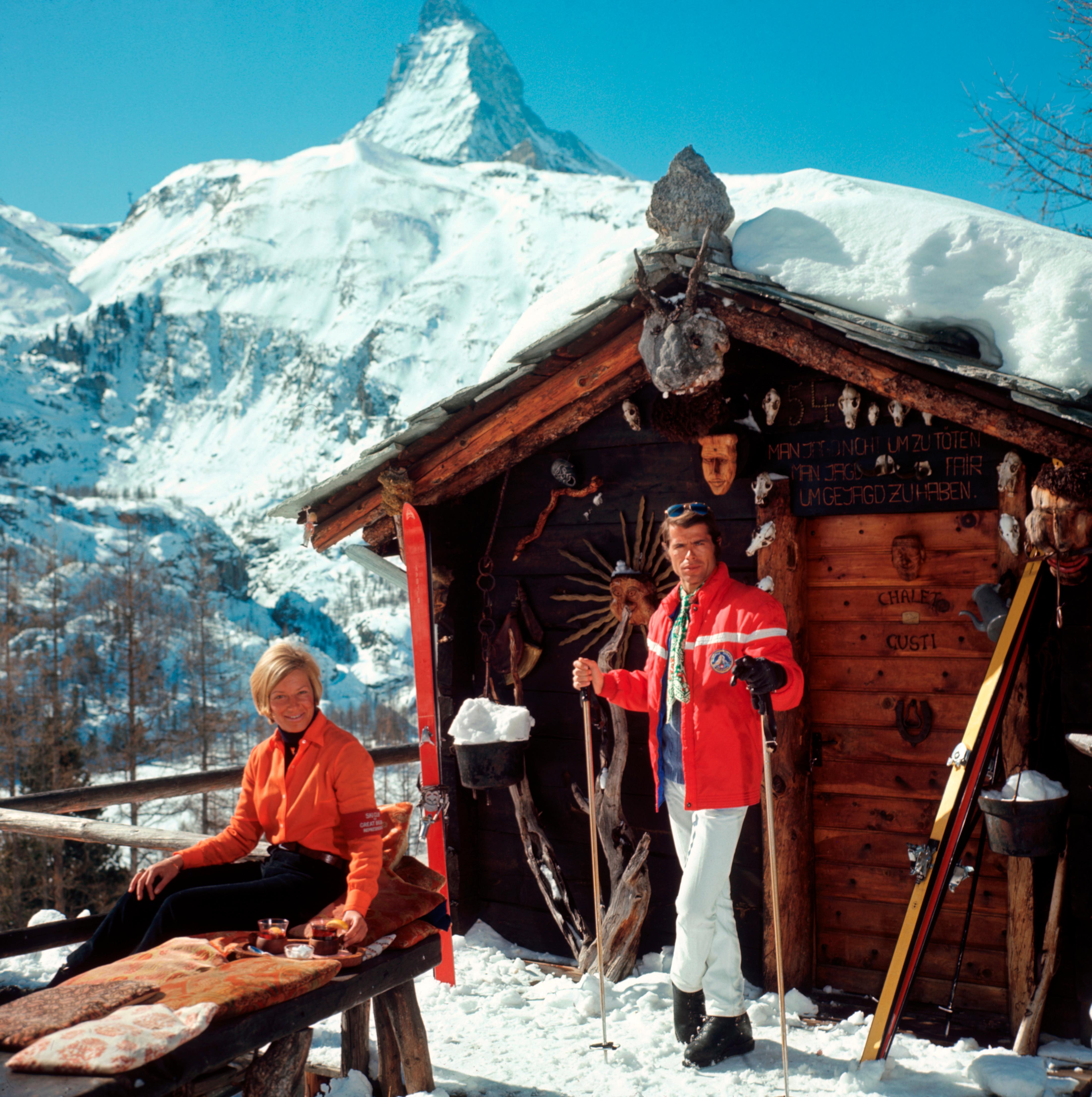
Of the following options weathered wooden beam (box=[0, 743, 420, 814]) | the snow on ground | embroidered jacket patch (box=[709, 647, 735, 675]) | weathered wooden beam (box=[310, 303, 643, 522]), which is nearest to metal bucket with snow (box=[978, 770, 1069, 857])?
the snow on ground

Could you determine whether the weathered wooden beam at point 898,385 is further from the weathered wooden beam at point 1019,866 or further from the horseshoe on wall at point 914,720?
the horseshoe on wall at point 914,720

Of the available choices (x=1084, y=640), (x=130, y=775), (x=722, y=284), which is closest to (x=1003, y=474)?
(x=1084, y=640)

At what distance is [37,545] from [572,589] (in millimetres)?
46685

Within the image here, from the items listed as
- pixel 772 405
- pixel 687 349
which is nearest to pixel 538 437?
pixel 687 349

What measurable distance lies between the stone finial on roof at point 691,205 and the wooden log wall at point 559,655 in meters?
0.77

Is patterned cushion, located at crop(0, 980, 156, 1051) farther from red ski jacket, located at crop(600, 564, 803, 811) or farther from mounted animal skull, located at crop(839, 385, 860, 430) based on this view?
mounted animal skull, located at crop(839, 385, 860, 430)

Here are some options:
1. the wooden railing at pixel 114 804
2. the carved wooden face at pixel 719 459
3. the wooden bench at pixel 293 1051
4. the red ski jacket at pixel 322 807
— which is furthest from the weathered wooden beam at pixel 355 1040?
the carved wooden face at pixel 719 459

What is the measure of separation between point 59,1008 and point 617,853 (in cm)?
286

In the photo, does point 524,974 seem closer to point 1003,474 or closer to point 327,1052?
point 327,1052

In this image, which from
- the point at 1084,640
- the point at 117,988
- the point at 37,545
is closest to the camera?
the point at 117,988

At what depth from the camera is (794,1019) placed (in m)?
4.06

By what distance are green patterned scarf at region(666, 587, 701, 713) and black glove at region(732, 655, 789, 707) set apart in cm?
37

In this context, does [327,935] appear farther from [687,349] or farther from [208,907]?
[687,349]

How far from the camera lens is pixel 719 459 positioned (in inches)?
175
